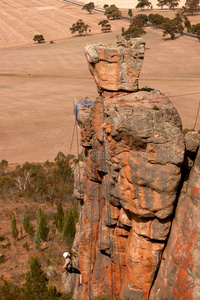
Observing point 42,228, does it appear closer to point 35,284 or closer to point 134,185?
point 35,284

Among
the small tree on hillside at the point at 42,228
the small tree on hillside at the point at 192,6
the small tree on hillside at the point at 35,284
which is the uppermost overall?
the small tree on hillside at the point at 192,6

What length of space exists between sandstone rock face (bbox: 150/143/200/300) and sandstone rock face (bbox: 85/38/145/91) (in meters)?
3.18

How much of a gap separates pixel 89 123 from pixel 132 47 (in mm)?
3481

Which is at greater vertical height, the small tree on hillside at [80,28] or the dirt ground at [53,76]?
the small tree on hillside at [80,28]

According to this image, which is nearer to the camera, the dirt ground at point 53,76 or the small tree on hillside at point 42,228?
the small tree on hillside at point 42,228

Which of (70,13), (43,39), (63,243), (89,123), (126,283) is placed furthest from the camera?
(70,13)

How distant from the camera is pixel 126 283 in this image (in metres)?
12.9

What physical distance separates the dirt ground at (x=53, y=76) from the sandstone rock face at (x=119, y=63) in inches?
1130

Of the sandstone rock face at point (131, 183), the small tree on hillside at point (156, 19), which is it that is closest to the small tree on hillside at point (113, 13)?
the small tree on hillside at point (156, 19)

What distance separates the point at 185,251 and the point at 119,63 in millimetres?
6769

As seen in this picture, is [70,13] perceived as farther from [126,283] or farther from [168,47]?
[126,283]

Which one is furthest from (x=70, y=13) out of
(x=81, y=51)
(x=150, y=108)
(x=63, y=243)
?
(x=150, y=108)

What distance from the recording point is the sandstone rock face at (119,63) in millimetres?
12617

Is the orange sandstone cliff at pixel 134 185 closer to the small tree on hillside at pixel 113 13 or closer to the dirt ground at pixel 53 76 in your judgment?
the dirt ground at pixel 53 76
